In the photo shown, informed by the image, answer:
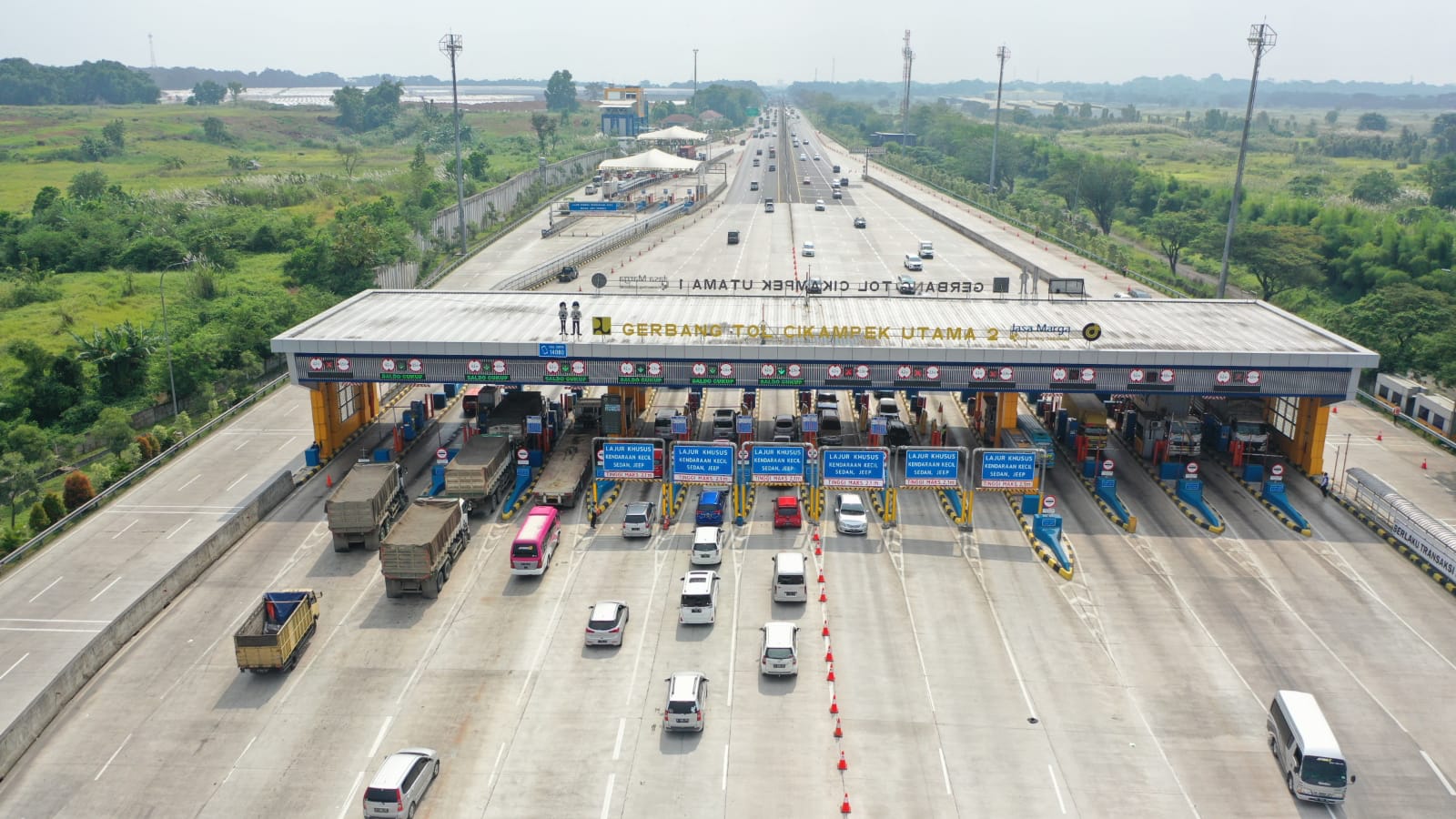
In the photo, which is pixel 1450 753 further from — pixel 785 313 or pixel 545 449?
pixel 545 449

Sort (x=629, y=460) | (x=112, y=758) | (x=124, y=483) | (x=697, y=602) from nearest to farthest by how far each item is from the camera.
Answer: (x=112, y=758) → (x=697, y=602) → (x=629, y=460) → (x=124, y=483)

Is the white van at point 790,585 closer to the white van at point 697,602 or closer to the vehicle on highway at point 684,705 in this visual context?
the white van at point 697,602

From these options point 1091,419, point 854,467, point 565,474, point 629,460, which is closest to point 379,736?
point 629,460

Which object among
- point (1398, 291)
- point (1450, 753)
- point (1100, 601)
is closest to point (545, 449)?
point (1100, 601)

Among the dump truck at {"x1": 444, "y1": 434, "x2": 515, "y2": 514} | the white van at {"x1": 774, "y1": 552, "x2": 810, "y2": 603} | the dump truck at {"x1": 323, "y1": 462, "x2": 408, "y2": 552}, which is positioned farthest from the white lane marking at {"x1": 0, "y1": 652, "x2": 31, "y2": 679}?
the white van at {"x1": 774, "y1": 552, "x2": 810, "y2": 603}

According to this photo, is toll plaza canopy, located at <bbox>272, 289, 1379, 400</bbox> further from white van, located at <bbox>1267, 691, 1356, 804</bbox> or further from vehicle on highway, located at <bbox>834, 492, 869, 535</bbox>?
white van, located at <bbox>1267, 691, 1356, 804</bbox>

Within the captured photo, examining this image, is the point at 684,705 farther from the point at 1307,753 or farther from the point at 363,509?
the point at 363,509
